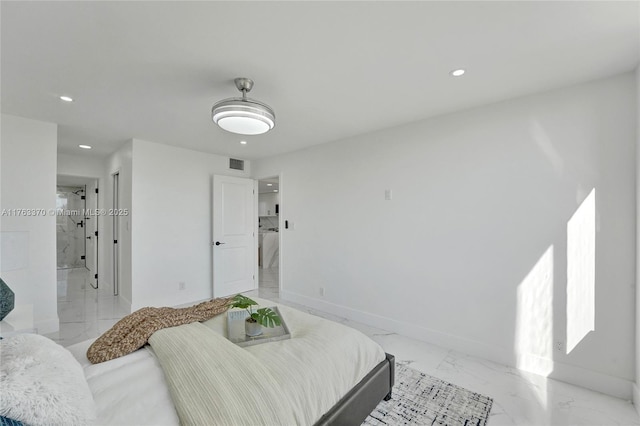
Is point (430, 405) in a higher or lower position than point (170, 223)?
lower

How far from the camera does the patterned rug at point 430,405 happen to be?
72.4 inches

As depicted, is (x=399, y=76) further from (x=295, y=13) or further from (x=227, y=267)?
(x=227, y=267)

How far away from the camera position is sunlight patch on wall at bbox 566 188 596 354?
7.08 ft

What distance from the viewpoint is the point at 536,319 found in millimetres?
2395

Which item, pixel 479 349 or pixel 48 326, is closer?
pixel 479 349

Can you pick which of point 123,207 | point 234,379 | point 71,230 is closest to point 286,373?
point 234,379

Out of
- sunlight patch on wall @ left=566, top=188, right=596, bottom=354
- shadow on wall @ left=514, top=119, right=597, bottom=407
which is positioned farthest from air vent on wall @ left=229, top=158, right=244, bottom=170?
sunlight patch on wall @ left=566, top=188, right=596, bottom=354

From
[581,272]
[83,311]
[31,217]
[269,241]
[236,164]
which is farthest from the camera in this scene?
[269,241]

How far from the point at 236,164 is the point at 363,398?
4.26m

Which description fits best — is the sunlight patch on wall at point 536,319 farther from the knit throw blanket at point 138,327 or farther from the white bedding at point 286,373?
the knit throw blanket at point 138,327

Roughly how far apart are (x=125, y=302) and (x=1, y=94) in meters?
2.78

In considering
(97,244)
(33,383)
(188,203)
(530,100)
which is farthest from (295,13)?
(97,244)

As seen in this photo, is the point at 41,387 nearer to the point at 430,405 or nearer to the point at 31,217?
the point at 430,405

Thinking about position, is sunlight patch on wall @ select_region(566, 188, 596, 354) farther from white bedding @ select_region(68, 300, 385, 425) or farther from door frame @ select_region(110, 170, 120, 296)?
door frame @ select_region(110, 170, 120, 296)
